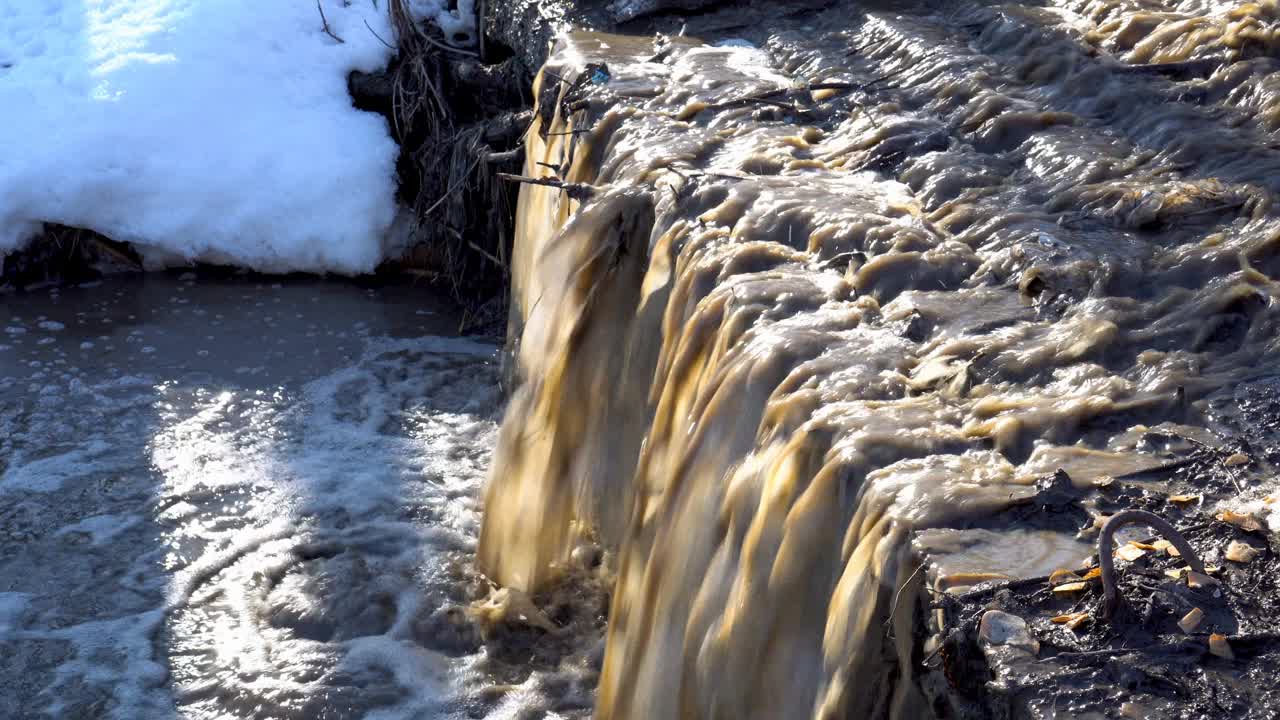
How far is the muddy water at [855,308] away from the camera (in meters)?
2.17

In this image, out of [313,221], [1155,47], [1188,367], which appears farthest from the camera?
[313,221]

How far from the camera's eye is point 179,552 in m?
4.25

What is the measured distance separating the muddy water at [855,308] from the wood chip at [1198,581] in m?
0.17

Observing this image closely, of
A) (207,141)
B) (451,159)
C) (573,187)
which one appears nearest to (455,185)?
(451,159)

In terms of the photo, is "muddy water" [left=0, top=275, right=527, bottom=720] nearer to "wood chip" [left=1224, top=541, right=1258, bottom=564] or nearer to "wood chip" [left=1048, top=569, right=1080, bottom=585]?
"wood chip" [left=1048, top=569, right=1080, bottom=585]

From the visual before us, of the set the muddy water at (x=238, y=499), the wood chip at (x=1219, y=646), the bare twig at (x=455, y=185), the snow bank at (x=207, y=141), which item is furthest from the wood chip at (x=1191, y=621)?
the snow bank at (x=207, y=141)

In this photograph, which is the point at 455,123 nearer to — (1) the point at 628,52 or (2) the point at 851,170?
(1) the point at 628,52

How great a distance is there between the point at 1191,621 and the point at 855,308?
1.16m

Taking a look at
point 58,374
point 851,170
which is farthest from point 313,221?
point 851,170

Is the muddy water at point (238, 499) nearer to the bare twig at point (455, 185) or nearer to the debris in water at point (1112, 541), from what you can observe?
the bare twig at point (455, 185)

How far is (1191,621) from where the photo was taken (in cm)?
173

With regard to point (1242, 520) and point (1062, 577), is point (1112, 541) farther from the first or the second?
point (1242, 520)

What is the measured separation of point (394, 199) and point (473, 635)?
2993 mm

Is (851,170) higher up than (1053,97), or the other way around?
(1053,97)
